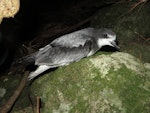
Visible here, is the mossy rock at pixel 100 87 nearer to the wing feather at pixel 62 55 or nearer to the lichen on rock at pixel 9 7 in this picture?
the wing feather at pixel 62 55

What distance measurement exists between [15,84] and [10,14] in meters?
2.16

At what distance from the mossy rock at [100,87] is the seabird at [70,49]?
0.54 feet

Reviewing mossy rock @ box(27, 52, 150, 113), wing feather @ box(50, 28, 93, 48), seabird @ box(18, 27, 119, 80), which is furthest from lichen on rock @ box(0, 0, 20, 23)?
wing feather @ box(50, 28, 93, 48)

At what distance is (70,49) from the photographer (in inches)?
150

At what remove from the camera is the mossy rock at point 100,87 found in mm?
3012

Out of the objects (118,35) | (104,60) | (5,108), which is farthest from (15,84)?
(118,35)

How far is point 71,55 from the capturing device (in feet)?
12.2

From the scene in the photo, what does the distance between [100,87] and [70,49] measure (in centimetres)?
88

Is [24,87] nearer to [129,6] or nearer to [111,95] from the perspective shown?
[111,95]

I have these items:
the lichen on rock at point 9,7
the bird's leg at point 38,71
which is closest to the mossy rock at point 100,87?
the bird's leg at point 38,71

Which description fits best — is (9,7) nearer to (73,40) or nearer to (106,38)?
(73,40)

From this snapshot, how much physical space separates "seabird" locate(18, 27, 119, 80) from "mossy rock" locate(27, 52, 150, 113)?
6.5 inches

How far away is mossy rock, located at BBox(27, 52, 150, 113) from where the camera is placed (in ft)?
9.88

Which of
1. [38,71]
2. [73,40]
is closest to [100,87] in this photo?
[73,40]
